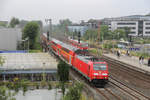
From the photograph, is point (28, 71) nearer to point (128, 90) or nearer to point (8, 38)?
point (128, 90)

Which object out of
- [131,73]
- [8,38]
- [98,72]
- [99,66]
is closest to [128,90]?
[98,72]

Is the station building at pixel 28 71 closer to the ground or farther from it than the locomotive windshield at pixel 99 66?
closer to the ground

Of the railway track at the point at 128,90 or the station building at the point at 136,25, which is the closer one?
the railway track at the point at 128,90

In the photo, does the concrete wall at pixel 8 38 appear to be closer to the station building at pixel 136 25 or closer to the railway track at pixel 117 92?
the railway track at pixel 117 92

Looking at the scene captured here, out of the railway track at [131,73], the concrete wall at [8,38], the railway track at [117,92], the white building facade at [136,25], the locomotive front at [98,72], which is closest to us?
the railway track at [117,92]

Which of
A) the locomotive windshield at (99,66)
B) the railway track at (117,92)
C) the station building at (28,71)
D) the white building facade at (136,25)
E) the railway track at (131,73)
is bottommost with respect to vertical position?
the railway track at (131,73)

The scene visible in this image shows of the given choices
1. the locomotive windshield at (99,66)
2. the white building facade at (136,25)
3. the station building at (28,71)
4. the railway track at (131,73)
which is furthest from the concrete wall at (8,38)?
the white building facade at (136,25)

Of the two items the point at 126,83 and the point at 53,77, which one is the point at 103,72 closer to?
the point at 126,83

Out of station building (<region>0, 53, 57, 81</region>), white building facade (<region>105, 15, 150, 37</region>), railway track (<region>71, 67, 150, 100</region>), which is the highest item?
white building facade (<region>105, 15, 150, 37</region>)

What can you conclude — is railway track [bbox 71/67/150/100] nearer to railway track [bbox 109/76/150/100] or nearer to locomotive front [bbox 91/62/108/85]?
railway track [bbox 109/76/150/100]

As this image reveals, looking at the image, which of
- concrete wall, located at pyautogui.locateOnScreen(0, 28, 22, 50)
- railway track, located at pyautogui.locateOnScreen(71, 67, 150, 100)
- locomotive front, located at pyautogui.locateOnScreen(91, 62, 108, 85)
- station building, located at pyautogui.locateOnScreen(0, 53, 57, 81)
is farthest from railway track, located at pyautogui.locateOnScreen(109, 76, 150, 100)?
concrete wall, located at pyautogui.locateOnScreen(0, 28, 22, 50)

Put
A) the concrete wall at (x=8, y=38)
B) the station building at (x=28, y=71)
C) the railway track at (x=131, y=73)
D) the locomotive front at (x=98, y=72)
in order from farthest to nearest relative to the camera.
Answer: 1. the concrete wall at (x=8, y=38)
2. the railway track at (x=131, y=73)
3. the station building at (x=28, y=71)
4. the locomotive front at (x=98, y=72)

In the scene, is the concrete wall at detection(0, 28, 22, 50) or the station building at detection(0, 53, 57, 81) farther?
the concrete wall at detection(0, 28, 22, 50)

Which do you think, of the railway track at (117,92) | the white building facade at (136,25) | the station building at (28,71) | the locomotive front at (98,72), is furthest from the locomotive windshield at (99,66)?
the white building facade at (136,25)
